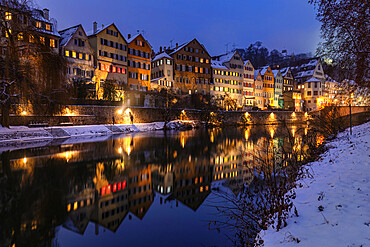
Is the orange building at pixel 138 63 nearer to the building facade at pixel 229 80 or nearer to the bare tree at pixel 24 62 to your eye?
the building facade at pixel 229 80

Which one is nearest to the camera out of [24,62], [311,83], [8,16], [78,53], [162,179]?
[162,179]

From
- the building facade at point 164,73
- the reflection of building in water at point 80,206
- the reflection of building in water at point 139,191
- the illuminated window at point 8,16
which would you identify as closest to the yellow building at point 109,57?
the building facade at point 164,73

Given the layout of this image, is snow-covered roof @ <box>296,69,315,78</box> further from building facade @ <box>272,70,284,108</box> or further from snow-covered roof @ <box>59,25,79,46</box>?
snow-covered roof @ <box>59,25,79,46</box>

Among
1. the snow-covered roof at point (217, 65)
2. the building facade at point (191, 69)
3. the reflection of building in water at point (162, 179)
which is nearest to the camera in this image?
the reflection of building in water at point (162, 179)

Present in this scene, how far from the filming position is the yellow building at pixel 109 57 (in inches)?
1826

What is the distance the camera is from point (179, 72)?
59.6 m

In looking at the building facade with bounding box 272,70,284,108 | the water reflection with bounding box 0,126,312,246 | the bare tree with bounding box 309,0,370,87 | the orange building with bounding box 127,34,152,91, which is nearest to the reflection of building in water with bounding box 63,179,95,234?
the water reflection with bounding box 0,126,312,246

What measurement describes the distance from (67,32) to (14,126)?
2454 centimetres

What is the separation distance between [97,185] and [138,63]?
151ft

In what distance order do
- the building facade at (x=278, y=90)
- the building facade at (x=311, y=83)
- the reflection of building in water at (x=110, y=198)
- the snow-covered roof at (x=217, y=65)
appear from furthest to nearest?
1. the building facade at (x=311, y=83)
2. the building facade at (x=278, y=90)
3. the snow-covered roof at (x=217, y=65)
4. the reflection of building in water at (x=110, y=198)

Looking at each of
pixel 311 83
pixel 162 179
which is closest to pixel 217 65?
pixel 311 83

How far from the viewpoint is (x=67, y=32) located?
45.3 m

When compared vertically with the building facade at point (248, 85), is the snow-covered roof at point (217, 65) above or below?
above

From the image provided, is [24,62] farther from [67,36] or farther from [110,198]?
[67,36]
